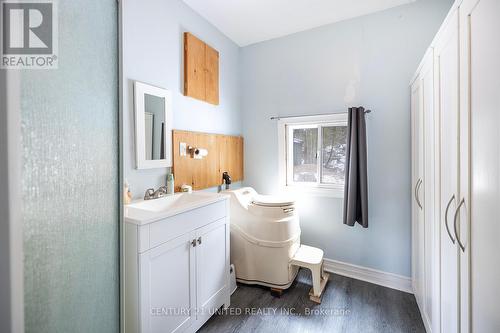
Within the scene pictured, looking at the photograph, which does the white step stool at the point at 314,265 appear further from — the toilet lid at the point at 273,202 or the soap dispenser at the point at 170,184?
the soap dispenser at the point at 170,184

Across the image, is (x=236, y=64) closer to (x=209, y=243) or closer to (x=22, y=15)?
(x=209, y=243)

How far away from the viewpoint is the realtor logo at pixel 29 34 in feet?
2.02

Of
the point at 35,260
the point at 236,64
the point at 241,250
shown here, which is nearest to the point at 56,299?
the point at 35,260

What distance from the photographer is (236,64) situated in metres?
2.98

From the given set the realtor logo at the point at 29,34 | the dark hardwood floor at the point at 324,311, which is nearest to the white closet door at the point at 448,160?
the dark hardwood floor at the point at 324,311

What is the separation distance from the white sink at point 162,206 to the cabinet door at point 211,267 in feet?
0.66

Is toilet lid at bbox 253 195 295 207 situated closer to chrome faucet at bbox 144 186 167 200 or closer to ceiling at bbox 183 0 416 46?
chrome faucet at bbox 144 186 167 200

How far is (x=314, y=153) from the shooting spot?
8.99ft

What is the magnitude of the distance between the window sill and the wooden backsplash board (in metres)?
0.69

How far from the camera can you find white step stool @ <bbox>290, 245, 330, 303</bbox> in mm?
2066

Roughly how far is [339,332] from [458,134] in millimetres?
1546

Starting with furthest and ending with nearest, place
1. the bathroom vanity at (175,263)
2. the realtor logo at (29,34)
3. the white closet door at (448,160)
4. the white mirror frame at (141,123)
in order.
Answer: the white mirror frame at (141,123) → the bathroom vanity at (175,263) → the white closet door at (448,160) → the realtor logo at (29,34)

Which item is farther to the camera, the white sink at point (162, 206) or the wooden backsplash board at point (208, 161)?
the wooden backsplash board at point (208, 161)

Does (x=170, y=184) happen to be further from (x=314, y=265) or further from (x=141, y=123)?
(x=314, y=265)
